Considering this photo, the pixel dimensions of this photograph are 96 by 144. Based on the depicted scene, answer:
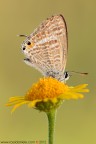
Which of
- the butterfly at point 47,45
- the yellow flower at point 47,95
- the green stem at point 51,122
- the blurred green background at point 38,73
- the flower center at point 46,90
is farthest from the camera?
the blurred green background at point 38,73

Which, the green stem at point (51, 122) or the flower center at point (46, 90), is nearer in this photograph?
the green stem at point (51, 122)

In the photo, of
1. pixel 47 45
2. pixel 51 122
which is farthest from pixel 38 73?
Answer: pixel 51 122

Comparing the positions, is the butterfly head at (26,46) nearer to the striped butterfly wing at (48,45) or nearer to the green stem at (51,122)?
the striped butterfly wing at (48,45)

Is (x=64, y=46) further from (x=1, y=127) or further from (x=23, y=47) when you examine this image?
(x=1, y=127)

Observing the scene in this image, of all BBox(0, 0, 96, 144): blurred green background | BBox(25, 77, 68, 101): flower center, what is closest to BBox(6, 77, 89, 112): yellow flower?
BBox(25, 77, 68, 101): flower center

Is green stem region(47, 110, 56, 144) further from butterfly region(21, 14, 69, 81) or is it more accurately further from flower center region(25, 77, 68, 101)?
butterfly region(21, 14, 69, 81)

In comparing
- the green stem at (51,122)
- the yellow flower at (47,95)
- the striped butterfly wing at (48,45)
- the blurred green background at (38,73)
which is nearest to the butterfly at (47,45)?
the striped butterfly wing at (48,45)

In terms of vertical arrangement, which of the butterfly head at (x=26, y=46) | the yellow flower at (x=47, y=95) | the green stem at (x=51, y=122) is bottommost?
the green stem at (x=51, y=122)
